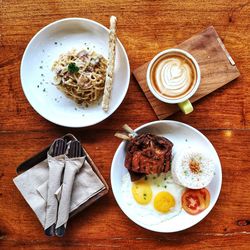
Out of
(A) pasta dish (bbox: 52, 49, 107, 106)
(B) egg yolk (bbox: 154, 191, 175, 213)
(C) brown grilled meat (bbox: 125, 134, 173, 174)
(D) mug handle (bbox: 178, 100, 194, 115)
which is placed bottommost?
(B) egg yolk (bbox: 154, 191, 175, 213)

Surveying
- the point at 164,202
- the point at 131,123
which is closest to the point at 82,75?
the point at 131,123

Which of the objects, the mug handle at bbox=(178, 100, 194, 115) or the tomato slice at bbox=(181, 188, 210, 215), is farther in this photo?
the tomato slice at bbox=(181, 188, 210, 215)

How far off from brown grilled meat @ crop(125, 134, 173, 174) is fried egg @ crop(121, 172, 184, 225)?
143mm

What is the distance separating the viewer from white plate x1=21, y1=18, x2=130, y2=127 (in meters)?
2.59

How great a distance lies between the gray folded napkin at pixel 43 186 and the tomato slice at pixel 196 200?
1.68 feet

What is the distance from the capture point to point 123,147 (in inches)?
103

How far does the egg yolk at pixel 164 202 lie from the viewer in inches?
104

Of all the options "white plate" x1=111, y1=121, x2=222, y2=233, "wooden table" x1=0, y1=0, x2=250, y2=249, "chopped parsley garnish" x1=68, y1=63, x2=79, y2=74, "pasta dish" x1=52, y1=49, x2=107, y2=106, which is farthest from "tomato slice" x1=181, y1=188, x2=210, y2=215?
"chopped parsley garnish" x1=68, y1=63, x2=79, y2=74

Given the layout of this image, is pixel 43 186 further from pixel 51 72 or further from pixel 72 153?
pixel 51 72

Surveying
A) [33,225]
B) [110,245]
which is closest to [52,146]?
[33,225]

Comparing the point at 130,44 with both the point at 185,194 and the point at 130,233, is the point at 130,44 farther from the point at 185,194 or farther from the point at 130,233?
the point at 130,233

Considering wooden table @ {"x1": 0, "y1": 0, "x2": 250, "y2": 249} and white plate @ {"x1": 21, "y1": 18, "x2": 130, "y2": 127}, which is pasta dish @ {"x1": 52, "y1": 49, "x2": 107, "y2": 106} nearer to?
white plate @ {"x1": 21, "y1": 18, "x2": 130, "y2": 127}

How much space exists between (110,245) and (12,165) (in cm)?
79

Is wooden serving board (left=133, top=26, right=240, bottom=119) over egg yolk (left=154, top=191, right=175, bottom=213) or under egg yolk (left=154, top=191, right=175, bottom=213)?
over
